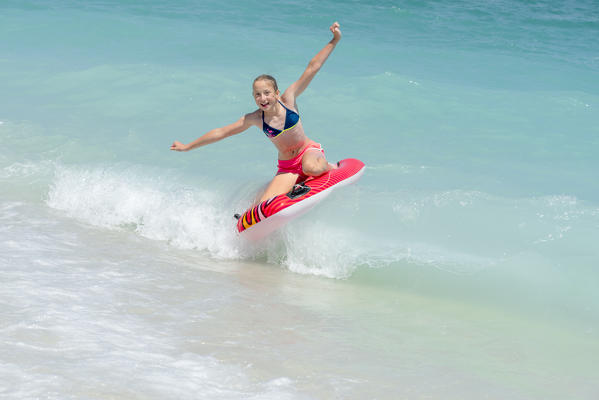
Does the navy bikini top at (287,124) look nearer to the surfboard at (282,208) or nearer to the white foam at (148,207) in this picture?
the surfboard at (282,208)

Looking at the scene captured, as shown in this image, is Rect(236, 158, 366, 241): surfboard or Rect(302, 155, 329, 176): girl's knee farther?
Rect(302, 155, 329, 176): girl's knee

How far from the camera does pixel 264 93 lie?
4.88 metres

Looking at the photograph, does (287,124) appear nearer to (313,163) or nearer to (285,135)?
(285,135)

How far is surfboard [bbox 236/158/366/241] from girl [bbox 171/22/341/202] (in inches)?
6.0

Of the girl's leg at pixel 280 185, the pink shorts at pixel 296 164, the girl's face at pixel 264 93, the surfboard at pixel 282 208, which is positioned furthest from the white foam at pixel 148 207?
the girl's face at pixel 264 93

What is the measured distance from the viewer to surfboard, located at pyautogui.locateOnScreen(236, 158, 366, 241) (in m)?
4.96

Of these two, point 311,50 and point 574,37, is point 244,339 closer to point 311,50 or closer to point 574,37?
point 311,50

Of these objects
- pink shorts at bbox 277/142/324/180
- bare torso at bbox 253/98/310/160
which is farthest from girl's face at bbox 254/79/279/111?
pink shorts at bbox 277/142/324/180

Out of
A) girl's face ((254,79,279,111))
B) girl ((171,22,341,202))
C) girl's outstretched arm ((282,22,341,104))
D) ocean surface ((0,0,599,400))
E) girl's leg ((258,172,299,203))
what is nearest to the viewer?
ocean surface ((0,0,599,400))

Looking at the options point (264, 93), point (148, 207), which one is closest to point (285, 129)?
point (264, 93)

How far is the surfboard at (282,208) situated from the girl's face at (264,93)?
721mm

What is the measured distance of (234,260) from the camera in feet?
17.0

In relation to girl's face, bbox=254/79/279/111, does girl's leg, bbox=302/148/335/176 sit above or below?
below

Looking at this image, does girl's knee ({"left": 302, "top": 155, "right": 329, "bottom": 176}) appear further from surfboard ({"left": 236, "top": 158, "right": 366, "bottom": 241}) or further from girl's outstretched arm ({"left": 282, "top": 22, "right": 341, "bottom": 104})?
girl's outstretched arm ({"left": 282, "top": 22, "right": 341, "bottom": 104})
